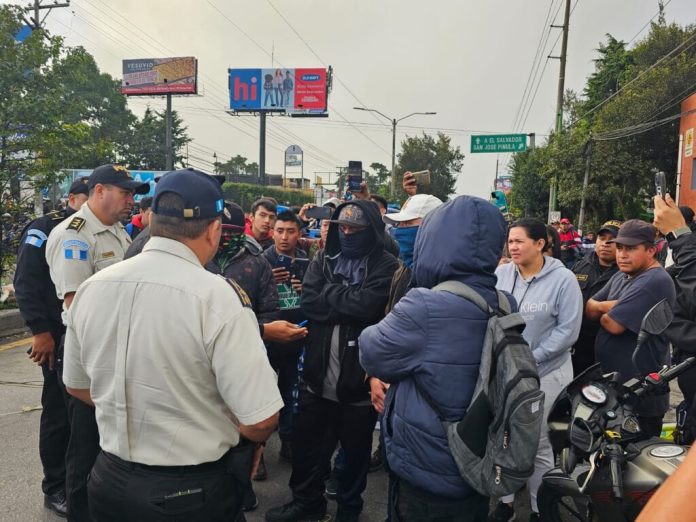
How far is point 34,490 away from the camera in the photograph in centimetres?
363

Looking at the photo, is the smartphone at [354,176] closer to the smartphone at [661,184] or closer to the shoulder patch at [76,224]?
the shoulder patch at [76,224]

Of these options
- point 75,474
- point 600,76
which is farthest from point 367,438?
point 600,76

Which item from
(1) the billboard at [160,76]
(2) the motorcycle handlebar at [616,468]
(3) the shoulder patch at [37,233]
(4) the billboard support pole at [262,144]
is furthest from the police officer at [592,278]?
(1) the billboard at [160,76]

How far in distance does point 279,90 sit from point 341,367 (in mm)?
51080

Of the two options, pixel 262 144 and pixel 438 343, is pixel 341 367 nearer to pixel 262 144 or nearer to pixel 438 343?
pixel 438 343

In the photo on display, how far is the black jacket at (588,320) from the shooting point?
13.5ft

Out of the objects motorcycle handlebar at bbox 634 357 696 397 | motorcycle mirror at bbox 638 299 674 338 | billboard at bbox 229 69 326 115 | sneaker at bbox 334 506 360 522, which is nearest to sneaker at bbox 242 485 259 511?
sneaker at bbox 334 506 360 522

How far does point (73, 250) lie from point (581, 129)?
1492 inches

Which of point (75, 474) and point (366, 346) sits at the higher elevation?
point (366, 346)

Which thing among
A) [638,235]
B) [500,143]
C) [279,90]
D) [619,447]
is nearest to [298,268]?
[638,235]

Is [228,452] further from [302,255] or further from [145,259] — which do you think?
[302,255]

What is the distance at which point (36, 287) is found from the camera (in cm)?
341

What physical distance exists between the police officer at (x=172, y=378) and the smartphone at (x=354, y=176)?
5.40m

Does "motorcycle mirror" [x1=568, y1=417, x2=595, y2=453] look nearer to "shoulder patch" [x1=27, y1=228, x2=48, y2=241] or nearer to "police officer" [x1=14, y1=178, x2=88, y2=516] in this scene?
"police officer" [x1=14, y1=178, x2=88, y2=516]
